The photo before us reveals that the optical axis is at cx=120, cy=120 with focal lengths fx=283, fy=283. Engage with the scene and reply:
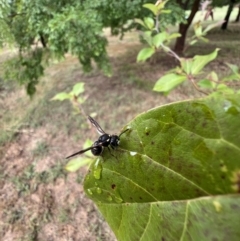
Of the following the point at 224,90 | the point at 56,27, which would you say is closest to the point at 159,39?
the point at 224,90

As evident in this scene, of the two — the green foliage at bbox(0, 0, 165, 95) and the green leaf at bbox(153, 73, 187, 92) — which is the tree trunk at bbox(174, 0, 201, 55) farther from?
the green leaf at bbox(153, 73, 187, 92)

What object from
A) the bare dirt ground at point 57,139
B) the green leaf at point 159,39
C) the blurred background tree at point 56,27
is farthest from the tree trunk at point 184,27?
the green leaf at point 159,39

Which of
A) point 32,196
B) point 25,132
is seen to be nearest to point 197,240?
point 32,196

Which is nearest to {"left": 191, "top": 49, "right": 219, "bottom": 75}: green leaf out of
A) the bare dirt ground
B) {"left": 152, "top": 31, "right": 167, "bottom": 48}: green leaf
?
{"left": 152, "top": 31, "right": 167, "bottom": 48}: green leaf

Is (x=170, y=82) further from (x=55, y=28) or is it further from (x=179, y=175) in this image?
(x=55, y=28)

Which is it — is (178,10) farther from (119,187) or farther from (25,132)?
(119,187)
